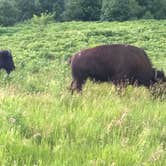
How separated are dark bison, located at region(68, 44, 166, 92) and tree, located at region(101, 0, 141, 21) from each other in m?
46.0

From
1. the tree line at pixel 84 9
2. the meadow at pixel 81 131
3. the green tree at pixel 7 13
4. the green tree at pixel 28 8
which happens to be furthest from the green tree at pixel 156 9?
the meadow at pixel 81 131

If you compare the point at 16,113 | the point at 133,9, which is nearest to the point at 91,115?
the point at 16,113

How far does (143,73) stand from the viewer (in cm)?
962

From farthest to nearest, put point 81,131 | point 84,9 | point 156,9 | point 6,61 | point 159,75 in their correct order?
1. point 156,9
2. point 84,9
3. point 6,61
4. point 159,75
5. point 81,131

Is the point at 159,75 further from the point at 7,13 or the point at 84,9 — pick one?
the point at 84,9

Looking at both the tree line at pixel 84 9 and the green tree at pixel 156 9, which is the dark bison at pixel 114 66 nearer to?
the tree line at pixel 84 9

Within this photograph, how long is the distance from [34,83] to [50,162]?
6175mm

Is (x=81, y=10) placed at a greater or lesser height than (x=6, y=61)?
lesser

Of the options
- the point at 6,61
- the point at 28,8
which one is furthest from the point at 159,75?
the point at 28,8

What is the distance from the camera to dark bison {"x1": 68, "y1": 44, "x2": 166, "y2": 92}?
31.2 ft

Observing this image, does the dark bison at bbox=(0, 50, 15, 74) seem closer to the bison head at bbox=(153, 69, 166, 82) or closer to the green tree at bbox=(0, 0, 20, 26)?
the bison head at bbox=(153, 69, 166, 82)

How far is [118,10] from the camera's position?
56250mm

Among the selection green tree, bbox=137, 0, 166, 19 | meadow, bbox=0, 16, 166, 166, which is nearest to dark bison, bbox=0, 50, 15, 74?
meadow, bbox=0, 16, 166, 166

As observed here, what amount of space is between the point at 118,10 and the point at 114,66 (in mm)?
47461
